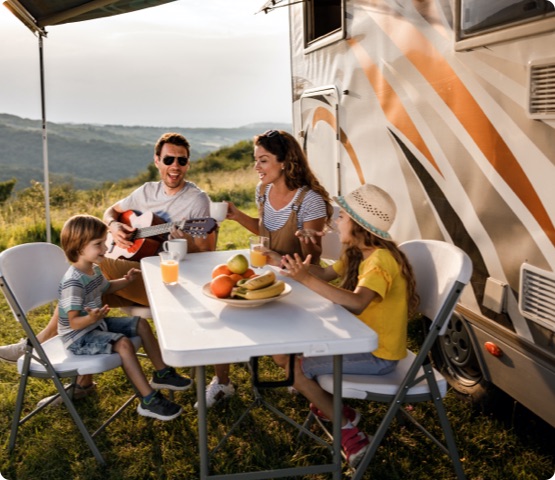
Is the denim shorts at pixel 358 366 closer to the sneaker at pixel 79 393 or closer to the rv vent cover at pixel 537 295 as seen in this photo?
the rv vent cover at pixel 537 295

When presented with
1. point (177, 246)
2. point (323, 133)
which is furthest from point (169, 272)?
point (323, 133)

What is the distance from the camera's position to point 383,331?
7.80 ft

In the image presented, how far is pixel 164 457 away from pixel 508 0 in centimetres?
251

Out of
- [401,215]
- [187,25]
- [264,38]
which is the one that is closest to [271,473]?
[401,215]

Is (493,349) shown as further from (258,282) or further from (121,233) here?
(121,233)

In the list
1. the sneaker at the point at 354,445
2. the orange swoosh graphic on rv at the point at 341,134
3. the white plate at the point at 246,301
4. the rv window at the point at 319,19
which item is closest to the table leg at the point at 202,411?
the white plate at the point at 246,301

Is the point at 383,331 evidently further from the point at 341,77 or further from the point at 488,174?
the point at 341,77

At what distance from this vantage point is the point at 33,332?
258 centimetres

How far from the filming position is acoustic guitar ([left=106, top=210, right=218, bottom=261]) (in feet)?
11.4

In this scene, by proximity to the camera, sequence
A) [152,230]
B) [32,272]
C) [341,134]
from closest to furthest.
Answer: [32,272]
[152,230]
[341,134]

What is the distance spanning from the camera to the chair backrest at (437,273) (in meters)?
2.13

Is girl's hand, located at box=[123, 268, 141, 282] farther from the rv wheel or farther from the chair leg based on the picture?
the rv wheel

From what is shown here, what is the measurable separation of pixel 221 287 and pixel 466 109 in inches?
55.1

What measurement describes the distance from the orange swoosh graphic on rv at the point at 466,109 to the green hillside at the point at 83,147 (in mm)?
46029
